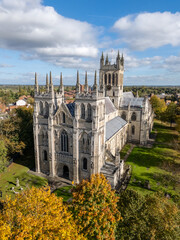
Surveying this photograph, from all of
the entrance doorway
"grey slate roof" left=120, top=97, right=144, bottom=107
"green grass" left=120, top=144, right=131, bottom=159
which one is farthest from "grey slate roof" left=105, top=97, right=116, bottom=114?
the entrance doorway

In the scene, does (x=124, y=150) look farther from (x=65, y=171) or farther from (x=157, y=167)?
(x=65, y=171)

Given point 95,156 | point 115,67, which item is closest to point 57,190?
point 95,156

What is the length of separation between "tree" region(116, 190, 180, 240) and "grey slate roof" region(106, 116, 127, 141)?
19742 millimetres

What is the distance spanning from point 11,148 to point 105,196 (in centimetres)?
3022

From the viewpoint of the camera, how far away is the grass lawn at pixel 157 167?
3042 centimetres

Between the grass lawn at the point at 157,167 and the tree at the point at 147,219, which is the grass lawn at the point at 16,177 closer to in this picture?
the grass lawn at the point at 157,167

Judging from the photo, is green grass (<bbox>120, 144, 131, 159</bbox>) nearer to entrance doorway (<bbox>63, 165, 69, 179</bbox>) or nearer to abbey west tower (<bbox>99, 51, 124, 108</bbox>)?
abbey west tower (<bbox>99, 51, 124, 108</bbox>)

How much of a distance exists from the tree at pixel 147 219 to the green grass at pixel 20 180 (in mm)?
20204

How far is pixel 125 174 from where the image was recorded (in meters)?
36.1

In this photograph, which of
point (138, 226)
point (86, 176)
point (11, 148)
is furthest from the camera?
point (11, 148)

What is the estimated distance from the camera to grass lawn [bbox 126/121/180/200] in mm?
30422

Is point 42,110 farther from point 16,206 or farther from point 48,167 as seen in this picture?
point 16,206

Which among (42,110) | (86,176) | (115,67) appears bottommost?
(86,176)

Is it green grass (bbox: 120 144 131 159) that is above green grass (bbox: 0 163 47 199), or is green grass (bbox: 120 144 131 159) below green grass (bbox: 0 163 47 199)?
above
